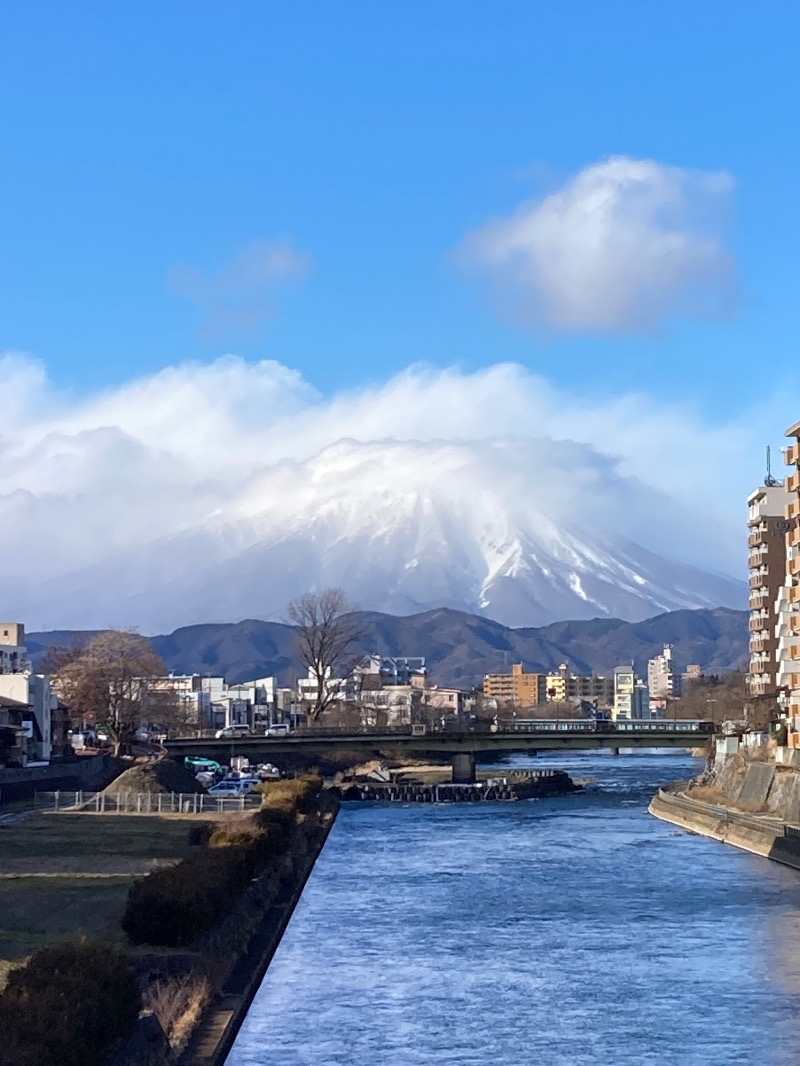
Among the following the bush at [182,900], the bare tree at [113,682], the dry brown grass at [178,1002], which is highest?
the bare tree at [113,682]

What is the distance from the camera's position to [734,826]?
6625 centimetres

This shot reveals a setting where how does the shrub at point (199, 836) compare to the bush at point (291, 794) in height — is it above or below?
above

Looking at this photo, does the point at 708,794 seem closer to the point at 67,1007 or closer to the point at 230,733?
the point at 67,1007

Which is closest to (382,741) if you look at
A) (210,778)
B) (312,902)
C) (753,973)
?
(210,778)

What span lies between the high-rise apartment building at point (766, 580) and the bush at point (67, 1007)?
3617 inches

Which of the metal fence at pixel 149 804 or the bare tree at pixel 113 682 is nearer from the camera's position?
the metal fence at pixel 149 804

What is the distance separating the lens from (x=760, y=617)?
110062 millimetres

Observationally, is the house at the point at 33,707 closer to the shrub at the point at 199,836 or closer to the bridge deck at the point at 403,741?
the bridge deck at the point at 403,741

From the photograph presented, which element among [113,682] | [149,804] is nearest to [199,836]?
[149,804]

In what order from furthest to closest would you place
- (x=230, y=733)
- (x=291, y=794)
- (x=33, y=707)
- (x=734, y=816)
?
1. (x=230, y=733)
2. (x=33, y=707)
3. (x=291, y=794)
4. (x=734, y=816)

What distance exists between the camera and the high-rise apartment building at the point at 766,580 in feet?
354

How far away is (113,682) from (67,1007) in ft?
320

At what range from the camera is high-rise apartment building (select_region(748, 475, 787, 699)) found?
10781 cm

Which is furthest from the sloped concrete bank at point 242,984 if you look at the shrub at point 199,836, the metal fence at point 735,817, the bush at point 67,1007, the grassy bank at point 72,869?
the metal fence at point 735,817
